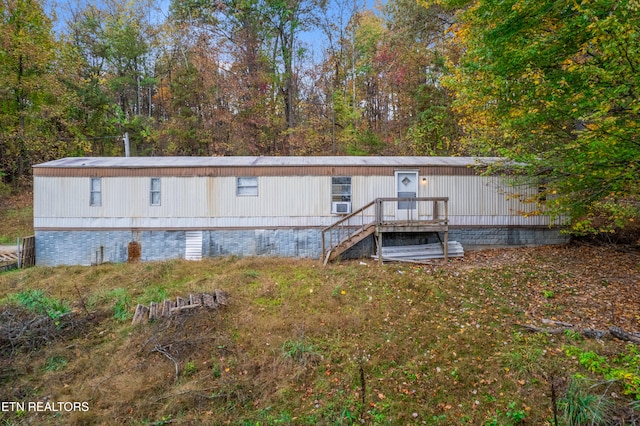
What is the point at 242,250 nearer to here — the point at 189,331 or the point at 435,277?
the point at 189,331

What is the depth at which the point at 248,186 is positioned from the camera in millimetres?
10969

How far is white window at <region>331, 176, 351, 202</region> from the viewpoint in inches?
433

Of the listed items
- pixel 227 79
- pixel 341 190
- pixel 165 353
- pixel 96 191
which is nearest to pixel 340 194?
pixel 341 190

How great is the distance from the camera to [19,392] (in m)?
4.70

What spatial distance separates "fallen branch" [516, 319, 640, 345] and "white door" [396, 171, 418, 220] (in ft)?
18.1

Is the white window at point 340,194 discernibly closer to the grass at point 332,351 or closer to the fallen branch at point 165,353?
the grass at point 332,351

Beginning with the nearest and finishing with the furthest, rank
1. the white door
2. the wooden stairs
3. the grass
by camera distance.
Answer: the grass → the wooden stairs → the white door

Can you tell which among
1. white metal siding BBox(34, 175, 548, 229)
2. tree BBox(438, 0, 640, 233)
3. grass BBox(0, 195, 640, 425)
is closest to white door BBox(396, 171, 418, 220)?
white metal siding BBox(34, 175, 548, 229)

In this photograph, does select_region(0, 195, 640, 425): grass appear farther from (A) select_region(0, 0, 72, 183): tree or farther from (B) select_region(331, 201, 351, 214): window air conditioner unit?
(A) select_region(0, 0, 72, 183): tree

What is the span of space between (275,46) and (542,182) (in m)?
18.3

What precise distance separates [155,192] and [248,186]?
11.0ft

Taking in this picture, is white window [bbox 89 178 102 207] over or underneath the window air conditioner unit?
over

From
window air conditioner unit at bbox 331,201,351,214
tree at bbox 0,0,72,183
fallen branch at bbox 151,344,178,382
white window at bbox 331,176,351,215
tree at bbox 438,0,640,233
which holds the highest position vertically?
tree at bbox 0,0,72,183

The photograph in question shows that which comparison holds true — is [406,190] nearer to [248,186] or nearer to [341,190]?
[341,190]
